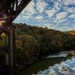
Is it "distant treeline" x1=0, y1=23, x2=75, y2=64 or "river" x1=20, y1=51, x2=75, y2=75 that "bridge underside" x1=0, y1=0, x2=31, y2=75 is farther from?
"river" x1=20, y1=51, x2=75, y2=75

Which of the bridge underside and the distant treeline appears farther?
the distant treeline

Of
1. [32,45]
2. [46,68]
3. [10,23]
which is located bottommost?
[46,68]

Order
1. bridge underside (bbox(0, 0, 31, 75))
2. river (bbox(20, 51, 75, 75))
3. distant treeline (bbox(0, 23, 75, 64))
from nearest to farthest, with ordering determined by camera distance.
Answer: bridge underside (bbox(0, 0, 31, 75))
river (bbox(20, 51, 75, 75))
distant treeline (bbox(0, 23, 75, 64))

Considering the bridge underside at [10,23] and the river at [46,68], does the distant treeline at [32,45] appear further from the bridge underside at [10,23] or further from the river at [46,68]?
the bridge underside at [10,23]

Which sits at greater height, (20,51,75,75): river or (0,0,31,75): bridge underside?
(0,0,31,75): bridge underside

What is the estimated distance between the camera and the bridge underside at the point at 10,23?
356 inches

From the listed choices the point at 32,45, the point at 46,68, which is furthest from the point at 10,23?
the point at 32,45

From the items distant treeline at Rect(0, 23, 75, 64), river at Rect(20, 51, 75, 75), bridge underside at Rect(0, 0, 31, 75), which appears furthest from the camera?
distant treeline at Rect(0, 23, 75, 64)

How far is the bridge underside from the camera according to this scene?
9.03 m

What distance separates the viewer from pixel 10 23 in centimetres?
959

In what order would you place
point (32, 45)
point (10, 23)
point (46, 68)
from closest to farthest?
point (10, 23)
point (46, 68)
point (32, 45)

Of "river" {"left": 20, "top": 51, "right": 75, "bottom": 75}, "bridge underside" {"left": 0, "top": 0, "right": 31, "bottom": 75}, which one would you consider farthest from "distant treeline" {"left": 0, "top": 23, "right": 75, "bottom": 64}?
"bridge underside" {"left": 0, "top": 0, "right": 31, "bottom": 75}

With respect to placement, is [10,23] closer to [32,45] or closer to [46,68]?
[46,68]

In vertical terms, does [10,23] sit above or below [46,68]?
above
